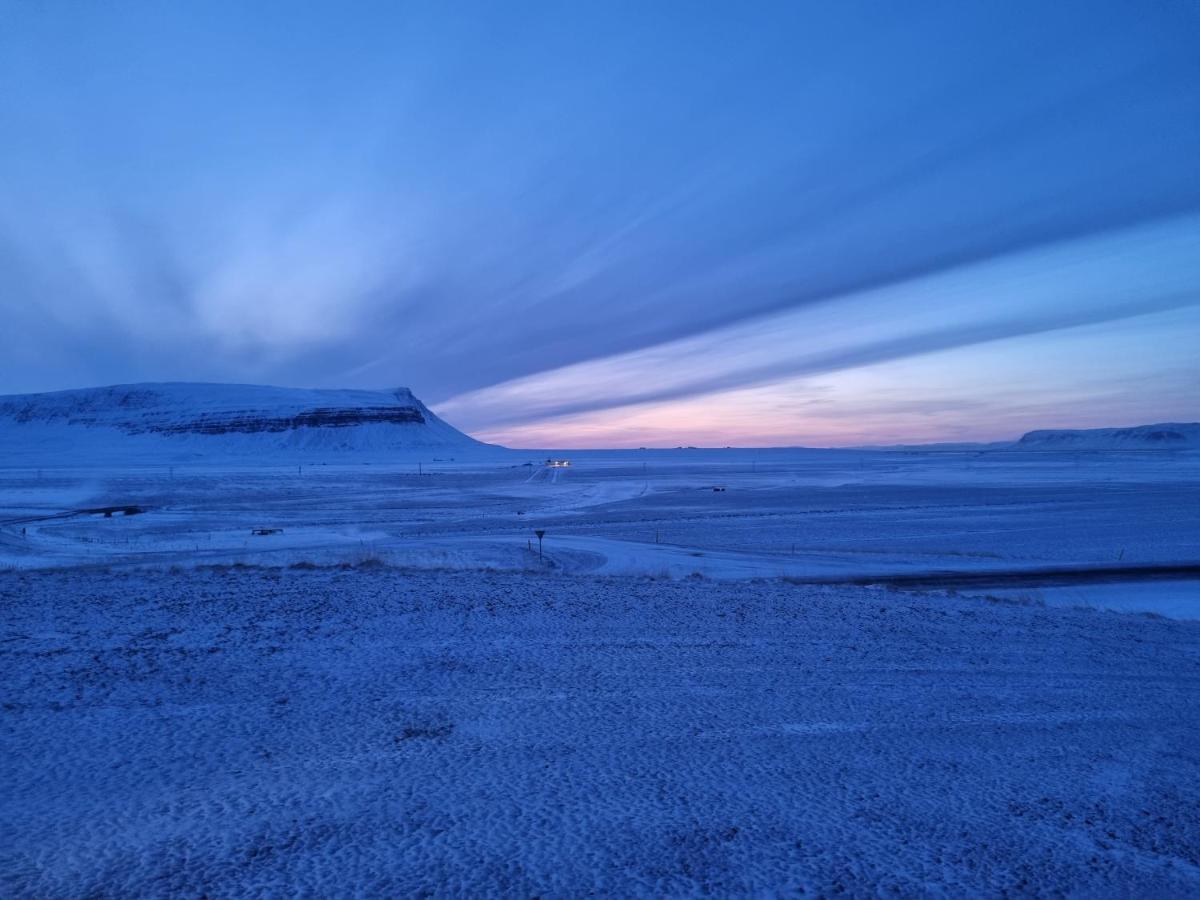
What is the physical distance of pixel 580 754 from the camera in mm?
5273

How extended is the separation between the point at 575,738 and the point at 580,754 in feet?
0.97

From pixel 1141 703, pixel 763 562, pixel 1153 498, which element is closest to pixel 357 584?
pixel 1141 703

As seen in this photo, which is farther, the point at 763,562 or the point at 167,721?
the point at 763,562

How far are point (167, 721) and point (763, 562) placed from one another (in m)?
16.0

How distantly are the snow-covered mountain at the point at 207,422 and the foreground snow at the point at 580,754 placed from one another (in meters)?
149

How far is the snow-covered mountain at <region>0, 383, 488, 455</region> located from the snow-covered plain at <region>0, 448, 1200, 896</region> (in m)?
148

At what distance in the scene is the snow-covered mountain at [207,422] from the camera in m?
151

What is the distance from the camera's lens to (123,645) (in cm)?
781

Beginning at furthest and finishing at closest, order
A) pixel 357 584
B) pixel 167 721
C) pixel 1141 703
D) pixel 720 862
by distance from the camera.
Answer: pixel 357 584 → pixel 1141 703 → pixel 167 721 → pixel 720 862

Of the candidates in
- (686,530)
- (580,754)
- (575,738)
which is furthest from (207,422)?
(580,754)

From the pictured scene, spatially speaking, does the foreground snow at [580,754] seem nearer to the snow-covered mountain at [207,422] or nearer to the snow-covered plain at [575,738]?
the snow-covered plain at [575,738]

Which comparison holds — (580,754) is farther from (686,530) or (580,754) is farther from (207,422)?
(207,422)

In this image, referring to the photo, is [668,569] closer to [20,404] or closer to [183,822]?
[183,822]

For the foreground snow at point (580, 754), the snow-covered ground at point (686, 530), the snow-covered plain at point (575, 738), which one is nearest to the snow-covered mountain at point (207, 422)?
the snow-covered ground at point (686, 530)
